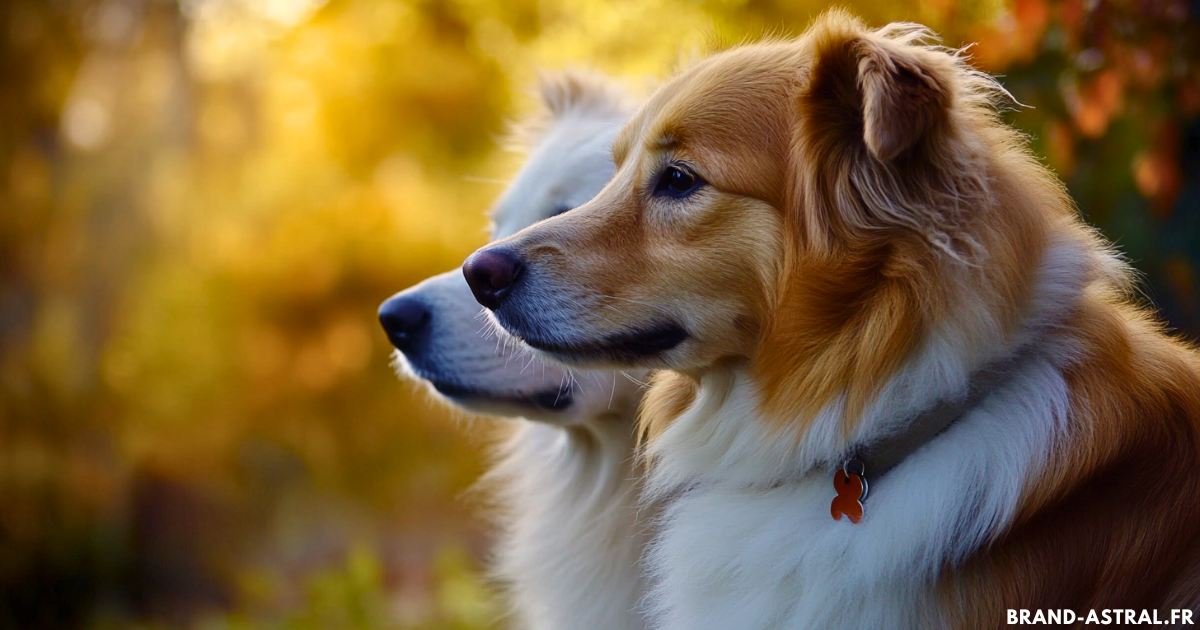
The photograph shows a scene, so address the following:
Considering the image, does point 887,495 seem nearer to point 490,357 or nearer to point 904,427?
point 904,427

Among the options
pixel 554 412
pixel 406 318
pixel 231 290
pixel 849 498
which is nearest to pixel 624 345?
pixel 849 498

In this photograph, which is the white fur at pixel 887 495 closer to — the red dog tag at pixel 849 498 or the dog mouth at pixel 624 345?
the red dog tag at pixel 849 498

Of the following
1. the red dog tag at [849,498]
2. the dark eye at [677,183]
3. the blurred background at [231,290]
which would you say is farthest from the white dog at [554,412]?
the blurred background at [231,290]

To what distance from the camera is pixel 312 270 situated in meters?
7.64

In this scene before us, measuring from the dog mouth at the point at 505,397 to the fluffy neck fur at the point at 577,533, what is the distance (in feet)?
0.59

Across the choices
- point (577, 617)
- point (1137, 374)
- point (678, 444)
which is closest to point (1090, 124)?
point (1137, 374)

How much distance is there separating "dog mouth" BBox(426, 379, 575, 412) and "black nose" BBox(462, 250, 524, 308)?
0.69 metres

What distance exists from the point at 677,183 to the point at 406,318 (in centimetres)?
111

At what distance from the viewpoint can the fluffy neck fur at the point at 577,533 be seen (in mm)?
3279

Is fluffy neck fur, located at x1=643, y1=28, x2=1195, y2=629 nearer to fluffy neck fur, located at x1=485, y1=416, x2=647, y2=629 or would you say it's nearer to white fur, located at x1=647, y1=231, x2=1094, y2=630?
white fur, located at x1=647, y1=231, x2=1094, y2=630

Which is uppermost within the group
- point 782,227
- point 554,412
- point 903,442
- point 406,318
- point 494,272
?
point 782,227

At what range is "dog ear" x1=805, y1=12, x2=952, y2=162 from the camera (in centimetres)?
200

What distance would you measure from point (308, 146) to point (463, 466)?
8.87 ft

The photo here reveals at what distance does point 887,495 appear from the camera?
7.15 feet
